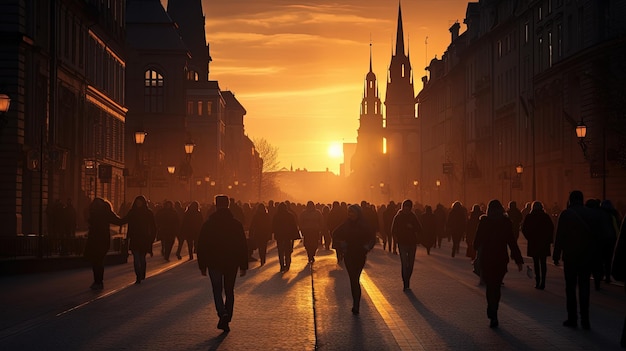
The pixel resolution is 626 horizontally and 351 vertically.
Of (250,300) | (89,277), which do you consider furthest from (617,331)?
(89,277)

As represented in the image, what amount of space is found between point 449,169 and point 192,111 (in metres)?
54.1

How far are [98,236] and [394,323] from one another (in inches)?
323

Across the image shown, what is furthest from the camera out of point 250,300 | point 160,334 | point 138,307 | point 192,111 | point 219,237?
point 192,111

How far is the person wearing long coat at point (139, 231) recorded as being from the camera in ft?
72.4

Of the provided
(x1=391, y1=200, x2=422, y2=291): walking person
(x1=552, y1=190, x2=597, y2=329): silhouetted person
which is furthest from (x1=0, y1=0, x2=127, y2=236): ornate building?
(x1=552, y1=190, x2=597, y2=329): silhouetted person

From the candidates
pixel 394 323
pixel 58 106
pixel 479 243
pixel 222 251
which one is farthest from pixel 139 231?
pixel 58 106

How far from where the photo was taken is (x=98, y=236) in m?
21.0

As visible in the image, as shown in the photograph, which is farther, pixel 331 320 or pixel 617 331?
pixel 331 320

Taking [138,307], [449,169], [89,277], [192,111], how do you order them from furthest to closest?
[192,111] < [449,169] < [89,277] < [138,307]

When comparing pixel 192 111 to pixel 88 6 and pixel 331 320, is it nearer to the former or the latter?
pixel 88 6

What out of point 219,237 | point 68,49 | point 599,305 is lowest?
point 599,305

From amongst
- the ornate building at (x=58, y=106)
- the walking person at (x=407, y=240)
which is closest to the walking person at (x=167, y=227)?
the ornate building at (x=58, y=106)

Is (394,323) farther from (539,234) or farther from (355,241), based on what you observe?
(539,234)

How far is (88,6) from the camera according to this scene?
179 ft
